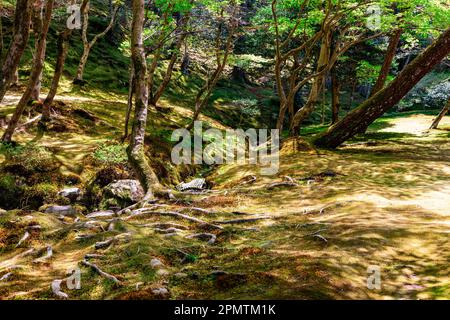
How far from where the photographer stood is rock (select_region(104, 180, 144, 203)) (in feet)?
39.6

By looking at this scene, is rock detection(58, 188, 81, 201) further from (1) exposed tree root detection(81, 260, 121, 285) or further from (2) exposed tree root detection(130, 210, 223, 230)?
(1) exposed tree root detection(81, 260, 121, 285)

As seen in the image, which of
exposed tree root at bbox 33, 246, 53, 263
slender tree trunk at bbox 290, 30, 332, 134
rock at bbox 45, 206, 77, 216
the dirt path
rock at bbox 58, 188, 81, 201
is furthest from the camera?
slender tree trunk at bbox 290, 30, 332, 134

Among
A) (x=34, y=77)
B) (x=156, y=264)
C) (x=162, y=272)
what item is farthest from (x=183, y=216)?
(x=34, y=77)

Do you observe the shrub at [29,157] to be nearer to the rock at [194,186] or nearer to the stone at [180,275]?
the rock at [194,186]

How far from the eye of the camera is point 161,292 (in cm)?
479

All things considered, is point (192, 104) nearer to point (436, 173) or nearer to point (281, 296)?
point (436, 173)

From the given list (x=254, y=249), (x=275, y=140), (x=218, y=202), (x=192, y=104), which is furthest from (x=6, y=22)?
(x=254, y=249)

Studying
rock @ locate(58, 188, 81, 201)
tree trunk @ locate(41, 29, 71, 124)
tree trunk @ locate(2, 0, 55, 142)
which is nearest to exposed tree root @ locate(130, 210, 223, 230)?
rock @ locate(58, 188, 81, 201)

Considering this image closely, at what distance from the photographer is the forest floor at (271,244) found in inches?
194

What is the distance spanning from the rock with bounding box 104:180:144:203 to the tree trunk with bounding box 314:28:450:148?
28.5ft

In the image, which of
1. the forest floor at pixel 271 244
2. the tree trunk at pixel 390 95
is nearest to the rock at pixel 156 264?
the forest floor at pixel 271 244

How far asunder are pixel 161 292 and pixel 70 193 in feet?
27.8

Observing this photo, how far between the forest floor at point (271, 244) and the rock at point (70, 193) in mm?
2865
